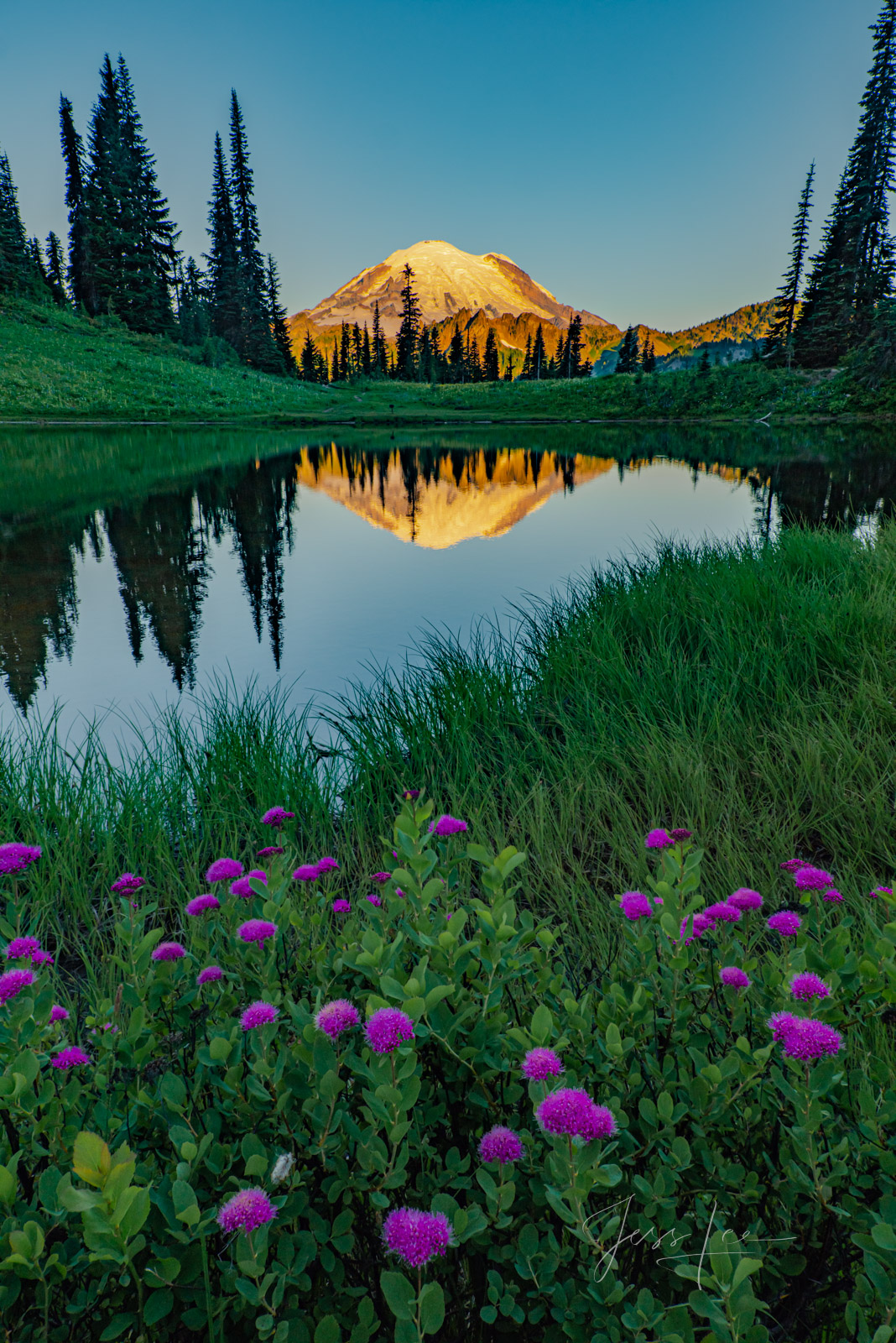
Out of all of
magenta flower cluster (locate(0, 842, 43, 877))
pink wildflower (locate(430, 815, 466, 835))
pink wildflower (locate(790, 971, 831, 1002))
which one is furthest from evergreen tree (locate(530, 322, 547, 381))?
pink wildflower (locate(790, 971, 831, 1002))

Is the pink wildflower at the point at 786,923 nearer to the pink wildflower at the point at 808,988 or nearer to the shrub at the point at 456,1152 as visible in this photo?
the shrub at the point at 456,1152

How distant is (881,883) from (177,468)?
20349mm

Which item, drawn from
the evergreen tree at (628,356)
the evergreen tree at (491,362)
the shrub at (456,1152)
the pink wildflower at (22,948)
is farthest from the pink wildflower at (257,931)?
the evergreen tree at (491,362)

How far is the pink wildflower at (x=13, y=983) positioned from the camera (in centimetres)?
127

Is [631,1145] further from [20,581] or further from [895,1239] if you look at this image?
[20,581]

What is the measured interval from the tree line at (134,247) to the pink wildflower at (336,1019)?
2136 inches

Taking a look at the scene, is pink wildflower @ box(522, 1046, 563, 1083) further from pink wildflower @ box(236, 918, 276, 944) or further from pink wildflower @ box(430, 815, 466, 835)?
pink wildflower @ box(430, 815, 466, 835)

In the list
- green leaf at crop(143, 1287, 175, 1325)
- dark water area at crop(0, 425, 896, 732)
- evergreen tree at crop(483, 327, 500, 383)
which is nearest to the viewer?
green leaf at crop(143, 1287, 175, 1325)

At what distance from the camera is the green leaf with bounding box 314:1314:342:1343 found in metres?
0.93

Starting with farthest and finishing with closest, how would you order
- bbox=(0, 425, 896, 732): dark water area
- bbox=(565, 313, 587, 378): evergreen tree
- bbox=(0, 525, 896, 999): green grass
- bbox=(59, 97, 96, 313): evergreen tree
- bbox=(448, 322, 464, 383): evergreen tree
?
1. bbox=(448, 322, 464, 383): evergreen tree
2. bbox=(565, 313, 587, 378): evergreen tree
3. bbox=(59, 97, 96, 313): evergreen tree
4. bbox=(0, 425, 896, 732): dark water area
5. bbox=(0, 525, 896, 999): green grass

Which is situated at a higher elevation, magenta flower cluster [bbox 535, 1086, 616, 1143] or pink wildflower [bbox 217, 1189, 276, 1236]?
magenta flower cluster [bbox 535, 1086, 616, 1143]

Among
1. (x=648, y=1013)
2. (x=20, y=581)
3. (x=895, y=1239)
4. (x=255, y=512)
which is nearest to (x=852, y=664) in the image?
(x=648, y=1013)

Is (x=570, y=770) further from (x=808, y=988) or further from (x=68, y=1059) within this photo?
(x=68, y=1059)

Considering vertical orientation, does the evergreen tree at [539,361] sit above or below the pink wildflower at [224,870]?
above
